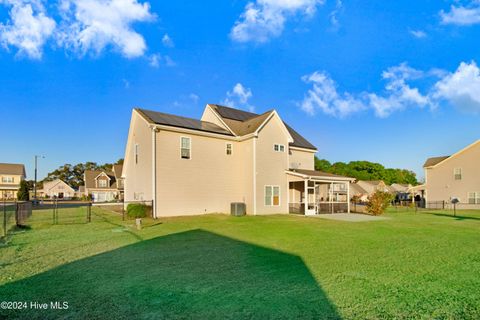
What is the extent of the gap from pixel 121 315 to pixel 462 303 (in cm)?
512

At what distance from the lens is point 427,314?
12.3 ft

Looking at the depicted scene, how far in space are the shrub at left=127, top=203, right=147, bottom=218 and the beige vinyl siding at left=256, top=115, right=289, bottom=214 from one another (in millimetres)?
7747

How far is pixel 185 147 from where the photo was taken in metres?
18.0

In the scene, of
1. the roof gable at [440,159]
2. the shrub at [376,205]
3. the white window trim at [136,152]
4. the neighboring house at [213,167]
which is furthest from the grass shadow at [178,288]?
the roof gable at [440,159]

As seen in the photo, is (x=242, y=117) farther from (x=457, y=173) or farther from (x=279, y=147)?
(x=457, y=173)

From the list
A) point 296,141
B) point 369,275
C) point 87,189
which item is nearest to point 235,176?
point 296,141

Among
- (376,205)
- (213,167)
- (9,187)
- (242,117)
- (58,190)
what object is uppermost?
(242,117)

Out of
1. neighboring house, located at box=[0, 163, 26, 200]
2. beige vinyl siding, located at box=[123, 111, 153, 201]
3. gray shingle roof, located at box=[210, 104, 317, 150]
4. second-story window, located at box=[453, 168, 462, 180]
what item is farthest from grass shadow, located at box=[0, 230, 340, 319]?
neighboring house, located at box=[0, 163, 26, 200]

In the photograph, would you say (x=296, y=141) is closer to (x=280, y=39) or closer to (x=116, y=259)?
(x=280, y=39)

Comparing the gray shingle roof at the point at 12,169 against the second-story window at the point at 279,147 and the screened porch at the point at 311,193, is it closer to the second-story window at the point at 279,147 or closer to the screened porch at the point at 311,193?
the second-story window at the point at 279,147

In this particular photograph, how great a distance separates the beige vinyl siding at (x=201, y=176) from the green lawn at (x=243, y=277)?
7.39m

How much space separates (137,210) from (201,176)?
472 cm

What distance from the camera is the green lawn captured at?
390 cm

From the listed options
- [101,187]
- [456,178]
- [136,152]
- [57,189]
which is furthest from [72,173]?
[456,178]
